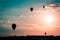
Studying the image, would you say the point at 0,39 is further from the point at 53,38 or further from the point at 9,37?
the point at 53,38

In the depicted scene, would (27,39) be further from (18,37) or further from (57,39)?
(57,39)

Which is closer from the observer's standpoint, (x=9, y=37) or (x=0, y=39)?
(x=0, y=39)

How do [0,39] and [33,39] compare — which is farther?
[33,39]

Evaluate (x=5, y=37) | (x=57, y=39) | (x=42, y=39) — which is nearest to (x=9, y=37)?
(x=5, y=37)

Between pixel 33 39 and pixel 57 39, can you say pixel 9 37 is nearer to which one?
pixel 33 39

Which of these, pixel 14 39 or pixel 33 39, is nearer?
pixel 14 39

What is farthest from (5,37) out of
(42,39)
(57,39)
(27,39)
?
(57,39)

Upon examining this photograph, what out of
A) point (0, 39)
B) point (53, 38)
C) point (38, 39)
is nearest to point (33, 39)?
point (38, 39)
